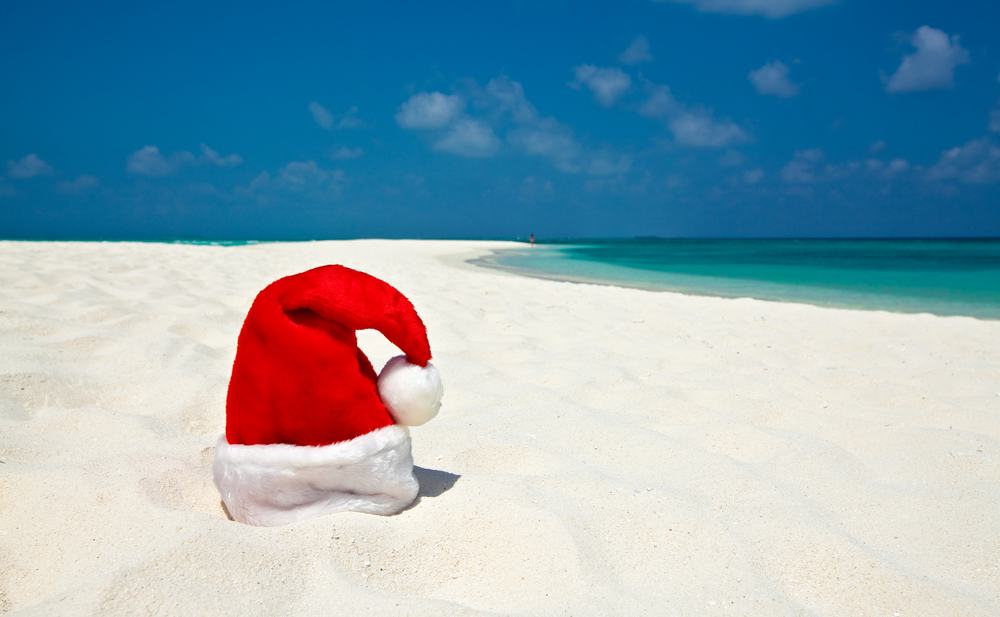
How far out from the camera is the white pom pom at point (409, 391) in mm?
1523

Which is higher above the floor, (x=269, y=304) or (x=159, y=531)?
(x=269, y=304)

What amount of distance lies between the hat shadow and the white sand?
1 cm

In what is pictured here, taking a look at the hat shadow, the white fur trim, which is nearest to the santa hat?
the white fur trim

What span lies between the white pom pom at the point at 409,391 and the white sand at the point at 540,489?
0.92 feet

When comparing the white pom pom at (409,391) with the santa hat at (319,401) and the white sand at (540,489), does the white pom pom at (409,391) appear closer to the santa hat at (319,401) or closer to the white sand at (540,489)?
the santa hat at (319,401)

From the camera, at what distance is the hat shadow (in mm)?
1730

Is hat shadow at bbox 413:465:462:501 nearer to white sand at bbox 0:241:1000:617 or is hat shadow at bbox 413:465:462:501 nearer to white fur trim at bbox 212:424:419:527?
white sand at bbox 0:241:1000:617

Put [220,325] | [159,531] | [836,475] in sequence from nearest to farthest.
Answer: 1. [159,531]
2. [836,475]
3. [220,325]

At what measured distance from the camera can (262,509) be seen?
150 centimetres

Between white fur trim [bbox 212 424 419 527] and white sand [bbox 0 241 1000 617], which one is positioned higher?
white fur trim [bbox 212 424 419 527]

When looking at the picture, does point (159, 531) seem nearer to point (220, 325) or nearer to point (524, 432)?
point (524, 432)

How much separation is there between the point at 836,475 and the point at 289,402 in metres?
1.81

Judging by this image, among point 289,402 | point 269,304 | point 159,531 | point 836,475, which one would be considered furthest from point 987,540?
point 159,531

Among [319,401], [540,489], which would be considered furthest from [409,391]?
[540,489]
